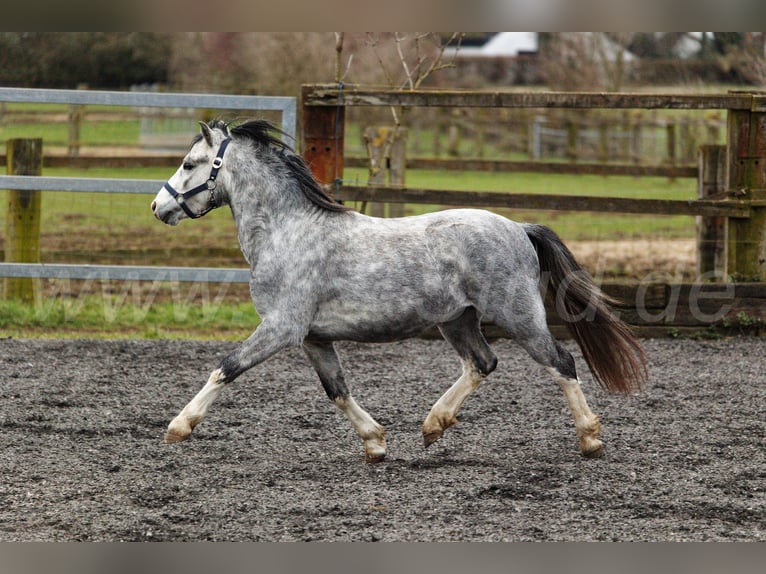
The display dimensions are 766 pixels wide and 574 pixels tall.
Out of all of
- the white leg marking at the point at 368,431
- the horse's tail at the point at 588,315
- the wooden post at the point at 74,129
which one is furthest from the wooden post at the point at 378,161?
the wooden post at the point at 74,129

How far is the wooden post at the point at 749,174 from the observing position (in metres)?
7.80

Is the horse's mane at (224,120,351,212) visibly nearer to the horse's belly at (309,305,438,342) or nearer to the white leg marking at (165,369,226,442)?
the horse's belly at (309,305,438,342)

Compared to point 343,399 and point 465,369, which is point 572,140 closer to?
point 465,369

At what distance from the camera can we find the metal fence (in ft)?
25.3

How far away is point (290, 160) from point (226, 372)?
1.13 metres

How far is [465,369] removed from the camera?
16.8 ft

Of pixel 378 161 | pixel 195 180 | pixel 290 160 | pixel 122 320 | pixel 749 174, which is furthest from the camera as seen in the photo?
pixel 378 161

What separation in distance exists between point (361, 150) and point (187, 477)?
16.8 m

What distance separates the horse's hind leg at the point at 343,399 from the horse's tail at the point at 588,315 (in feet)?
3.80

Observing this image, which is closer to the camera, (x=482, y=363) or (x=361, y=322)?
(x=361, y=322)

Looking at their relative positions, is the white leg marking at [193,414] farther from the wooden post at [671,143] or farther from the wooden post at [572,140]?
the wooden post at [572,140]

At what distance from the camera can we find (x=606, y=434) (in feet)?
18.0

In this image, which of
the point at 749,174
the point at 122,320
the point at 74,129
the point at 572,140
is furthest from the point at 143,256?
the point at 572,140

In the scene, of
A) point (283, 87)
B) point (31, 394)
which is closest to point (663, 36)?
point (283, 87)
